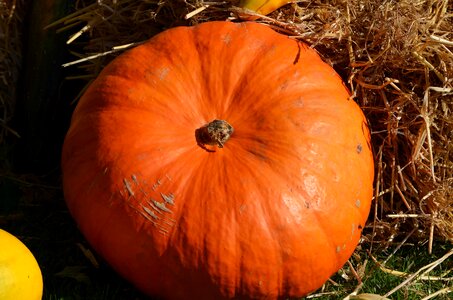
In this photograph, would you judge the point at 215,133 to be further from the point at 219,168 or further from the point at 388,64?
the point at 388,64

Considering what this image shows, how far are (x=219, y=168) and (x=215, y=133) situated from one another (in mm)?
130

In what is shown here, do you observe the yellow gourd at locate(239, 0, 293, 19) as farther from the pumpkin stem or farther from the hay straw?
the pumpkin stem

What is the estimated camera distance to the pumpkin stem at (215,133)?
2.53m

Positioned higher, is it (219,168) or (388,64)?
(219,168)

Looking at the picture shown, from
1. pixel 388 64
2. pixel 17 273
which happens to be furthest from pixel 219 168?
pixel 388 64

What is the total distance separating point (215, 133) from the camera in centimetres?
253

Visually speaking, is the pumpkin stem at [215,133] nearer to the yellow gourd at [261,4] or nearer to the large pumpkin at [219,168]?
the large pumpkin at [219,168]

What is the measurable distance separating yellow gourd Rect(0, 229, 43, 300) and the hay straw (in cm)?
99

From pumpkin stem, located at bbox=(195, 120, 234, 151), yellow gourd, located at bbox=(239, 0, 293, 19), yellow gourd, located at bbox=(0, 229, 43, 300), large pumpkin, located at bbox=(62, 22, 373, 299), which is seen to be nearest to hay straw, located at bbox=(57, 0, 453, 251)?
yellow gourd, located at bbox=(239, 0, 293, 19)

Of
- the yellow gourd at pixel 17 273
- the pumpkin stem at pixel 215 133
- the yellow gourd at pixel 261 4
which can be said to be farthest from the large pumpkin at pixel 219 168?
the yellow gourd at pixel 17 273

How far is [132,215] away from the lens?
2.54 metres

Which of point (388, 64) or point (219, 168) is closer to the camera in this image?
point (219, 168)

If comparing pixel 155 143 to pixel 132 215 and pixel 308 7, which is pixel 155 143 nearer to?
pixel 132 215

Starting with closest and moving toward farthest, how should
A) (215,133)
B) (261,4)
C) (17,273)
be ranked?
(17,273) < (215,133) < (261,4)
